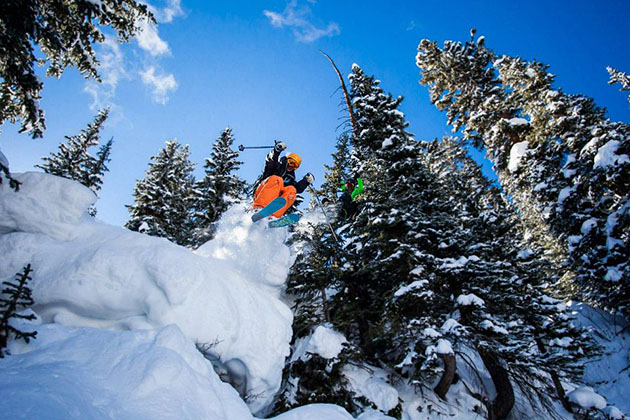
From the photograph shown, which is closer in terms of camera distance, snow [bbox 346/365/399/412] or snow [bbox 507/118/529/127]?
snow [bbox 346/365/399/412]

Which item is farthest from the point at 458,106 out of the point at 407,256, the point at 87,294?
the point at 87,294

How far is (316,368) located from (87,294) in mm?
4922

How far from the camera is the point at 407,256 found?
778cm

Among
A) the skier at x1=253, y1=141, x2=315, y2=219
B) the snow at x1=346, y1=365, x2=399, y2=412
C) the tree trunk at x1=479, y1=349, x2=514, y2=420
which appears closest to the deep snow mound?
the snow at x1=346, y1=365, x2=399, y2=412

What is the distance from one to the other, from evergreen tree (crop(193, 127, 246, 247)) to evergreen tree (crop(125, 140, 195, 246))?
121cm

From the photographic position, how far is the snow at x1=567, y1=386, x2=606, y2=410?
543 cm

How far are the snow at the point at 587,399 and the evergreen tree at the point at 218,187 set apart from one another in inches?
540

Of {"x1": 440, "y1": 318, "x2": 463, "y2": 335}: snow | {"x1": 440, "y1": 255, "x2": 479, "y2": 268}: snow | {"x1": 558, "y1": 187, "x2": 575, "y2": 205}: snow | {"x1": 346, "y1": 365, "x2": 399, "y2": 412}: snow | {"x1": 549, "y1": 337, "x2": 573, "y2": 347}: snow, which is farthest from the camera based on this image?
{"x1": 558, "y1": 187, "x2": 575, "y2": 205}: snow

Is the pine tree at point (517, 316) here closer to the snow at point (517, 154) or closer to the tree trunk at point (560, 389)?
the tree trunk at point (560, 389)

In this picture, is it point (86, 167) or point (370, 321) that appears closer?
point (370, 321)

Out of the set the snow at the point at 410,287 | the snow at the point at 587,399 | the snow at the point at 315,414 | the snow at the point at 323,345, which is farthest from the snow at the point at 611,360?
the snow at the point at 315,414

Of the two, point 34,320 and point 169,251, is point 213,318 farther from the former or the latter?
point 34,320

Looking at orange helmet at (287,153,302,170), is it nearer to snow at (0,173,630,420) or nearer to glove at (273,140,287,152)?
glove at (273,140,287,152)

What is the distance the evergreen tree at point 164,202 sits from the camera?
54.0 feet
